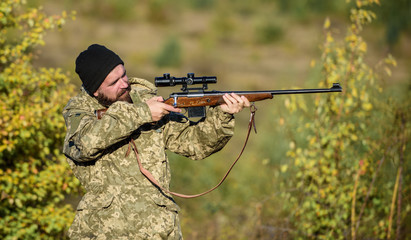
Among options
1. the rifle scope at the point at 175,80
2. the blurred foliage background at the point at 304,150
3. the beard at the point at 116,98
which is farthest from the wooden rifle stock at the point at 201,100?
the blurred foliage background at the point at 304,150

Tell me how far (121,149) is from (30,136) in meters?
2.52

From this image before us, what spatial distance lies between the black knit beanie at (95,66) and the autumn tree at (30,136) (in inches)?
78.9

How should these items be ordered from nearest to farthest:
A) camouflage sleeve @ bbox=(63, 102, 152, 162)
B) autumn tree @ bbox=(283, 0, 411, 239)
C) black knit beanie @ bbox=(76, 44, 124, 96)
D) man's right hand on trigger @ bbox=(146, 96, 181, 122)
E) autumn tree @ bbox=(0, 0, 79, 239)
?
camouflage sleeve @ bbox=(63, 102, 152, 162), man's right hand on trigger @ bbox=(146, 96, 181, 122), black knit beanie @ bbox=(76, 44, 124, 96), autumn tree @ bbox=(0, 0, 79, 239), autumn tree @ bbox=(283, 0, 411, 239)

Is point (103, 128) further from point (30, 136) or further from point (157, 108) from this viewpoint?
point (30, 136)

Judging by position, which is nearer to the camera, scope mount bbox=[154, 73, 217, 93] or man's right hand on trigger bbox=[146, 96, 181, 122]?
man's right hand on trigger bbox=[146, 96, 181, 122]

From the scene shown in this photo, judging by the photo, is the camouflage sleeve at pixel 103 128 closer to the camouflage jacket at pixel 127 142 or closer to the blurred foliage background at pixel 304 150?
the camouflage jacket at pixel 127 142

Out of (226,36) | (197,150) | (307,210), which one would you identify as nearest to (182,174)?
(307,210)

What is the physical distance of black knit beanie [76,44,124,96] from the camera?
11.0ft

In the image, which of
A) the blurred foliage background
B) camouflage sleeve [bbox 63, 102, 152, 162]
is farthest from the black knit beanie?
the blurred foliage background

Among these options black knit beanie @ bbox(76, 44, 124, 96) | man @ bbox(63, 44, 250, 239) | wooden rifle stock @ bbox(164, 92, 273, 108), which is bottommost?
man @ bbox(63, 44, 250, 239)

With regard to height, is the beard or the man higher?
the beard

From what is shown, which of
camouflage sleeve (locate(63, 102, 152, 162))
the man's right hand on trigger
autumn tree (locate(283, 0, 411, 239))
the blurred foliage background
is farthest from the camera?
autumn tree (locate(283, 0, 411, 239))

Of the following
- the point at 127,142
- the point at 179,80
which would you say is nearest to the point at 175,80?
the point at 179,80

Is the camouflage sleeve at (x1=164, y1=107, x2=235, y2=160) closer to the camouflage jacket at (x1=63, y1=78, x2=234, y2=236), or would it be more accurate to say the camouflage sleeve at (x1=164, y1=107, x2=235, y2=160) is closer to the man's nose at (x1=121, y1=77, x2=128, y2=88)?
the camouflage jacket at (x1=63, y1=78, x2=234, y2=236)
